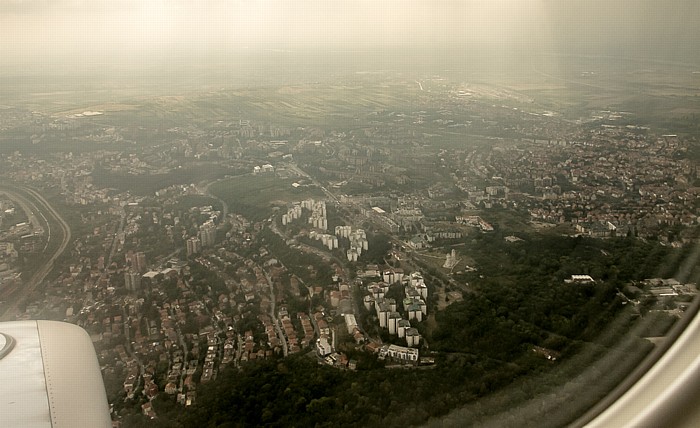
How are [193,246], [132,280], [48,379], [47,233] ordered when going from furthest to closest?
[193,246] → [47,233] → [132,280] → [48,379]

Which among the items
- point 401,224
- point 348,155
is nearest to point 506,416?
point 401,224

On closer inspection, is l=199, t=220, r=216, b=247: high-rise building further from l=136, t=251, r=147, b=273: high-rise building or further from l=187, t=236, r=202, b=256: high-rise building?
l=136, t=251, r=147, b=273: high-rise building

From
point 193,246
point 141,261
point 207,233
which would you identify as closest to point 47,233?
point 141,261

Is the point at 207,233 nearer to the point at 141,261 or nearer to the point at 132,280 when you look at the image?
the point at 141,261

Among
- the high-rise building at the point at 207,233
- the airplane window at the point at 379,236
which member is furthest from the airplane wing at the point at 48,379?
the high-rise building at the point at 207,233

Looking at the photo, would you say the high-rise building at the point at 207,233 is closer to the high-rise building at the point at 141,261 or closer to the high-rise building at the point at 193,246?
the high-rise building at the point at 193,246

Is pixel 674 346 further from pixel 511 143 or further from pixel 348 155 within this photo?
pixel 348 155

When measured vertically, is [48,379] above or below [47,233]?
above
